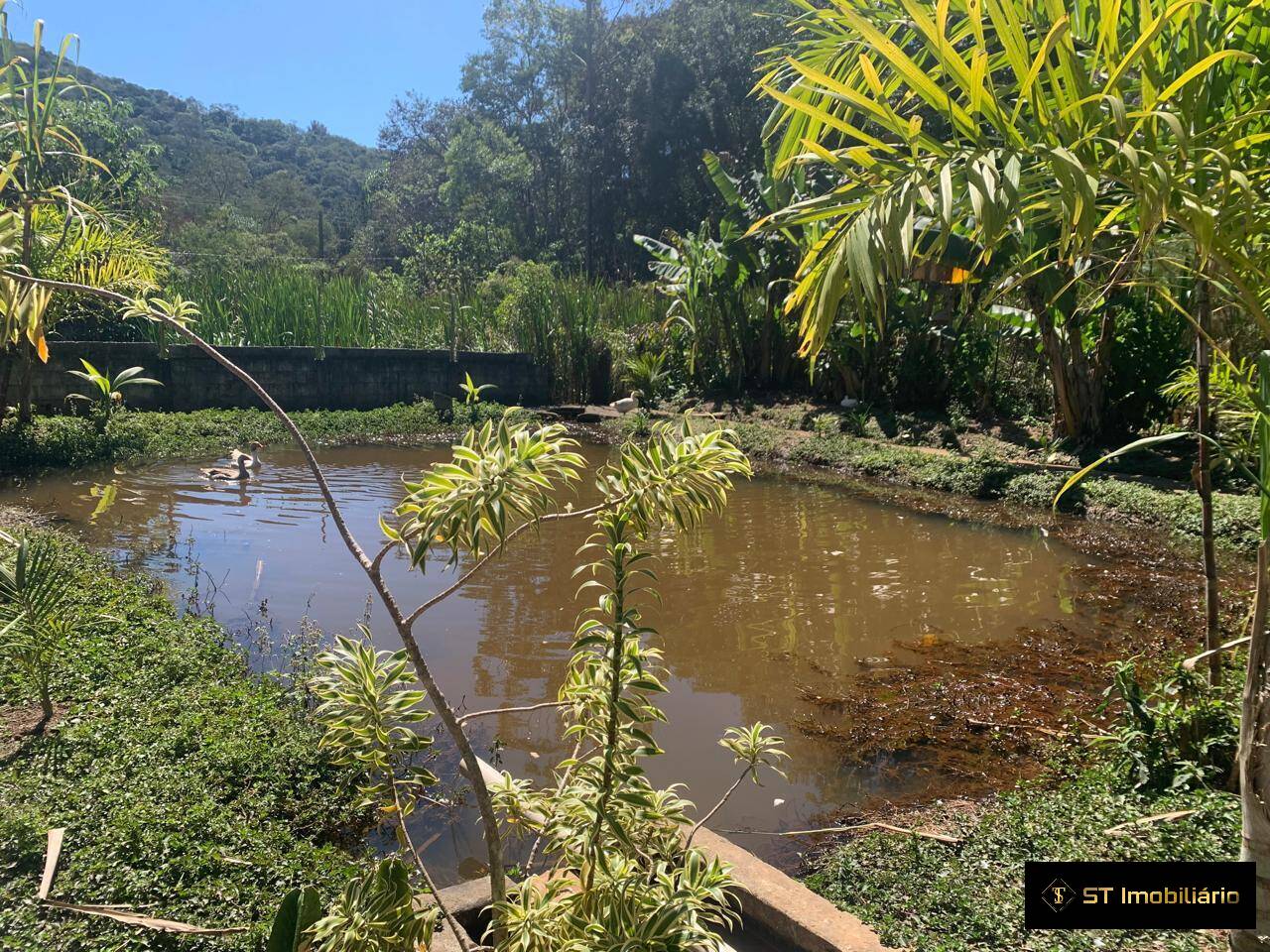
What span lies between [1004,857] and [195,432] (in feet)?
37.4

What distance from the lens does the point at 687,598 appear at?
20.1 feet

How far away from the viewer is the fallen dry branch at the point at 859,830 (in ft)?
9.51

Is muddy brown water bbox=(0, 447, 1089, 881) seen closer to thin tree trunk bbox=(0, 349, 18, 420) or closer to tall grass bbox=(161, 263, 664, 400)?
thin tree trunk bbox=(0, 349, 18, 420)

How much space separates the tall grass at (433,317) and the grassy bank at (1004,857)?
43.7 ft

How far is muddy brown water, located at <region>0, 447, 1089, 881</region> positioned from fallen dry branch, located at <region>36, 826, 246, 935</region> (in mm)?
911

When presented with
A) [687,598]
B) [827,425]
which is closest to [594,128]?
[827,425]

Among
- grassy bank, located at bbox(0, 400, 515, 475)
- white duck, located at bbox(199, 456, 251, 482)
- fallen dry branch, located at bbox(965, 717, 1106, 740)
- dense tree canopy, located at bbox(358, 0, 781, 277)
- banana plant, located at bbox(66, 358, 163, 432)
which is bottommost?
fallen dry branch, located at bbox(965, 717, 1106, 740)

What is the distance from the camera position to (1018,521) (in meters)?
8.41

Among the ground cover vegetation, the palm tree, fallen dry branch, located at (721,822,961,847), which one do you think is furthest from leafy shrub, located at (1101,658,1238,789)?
the palm tree

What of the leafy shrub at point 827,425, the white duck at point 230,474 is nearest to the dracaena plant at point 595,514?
the white duck at point 230,474

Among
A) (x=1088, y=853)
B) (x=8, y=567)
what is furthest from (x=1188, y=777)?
(x=8, y=567)

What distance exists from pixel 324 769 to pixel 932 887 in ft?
7.12

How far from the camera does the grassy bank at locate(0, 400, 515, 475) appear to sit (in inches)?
369

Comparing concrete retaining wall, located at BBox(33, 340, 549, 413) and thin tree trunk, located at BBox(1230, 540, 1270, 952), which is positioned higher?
concrete retaining wall, located at BBox(33, 340, 549, 413)
